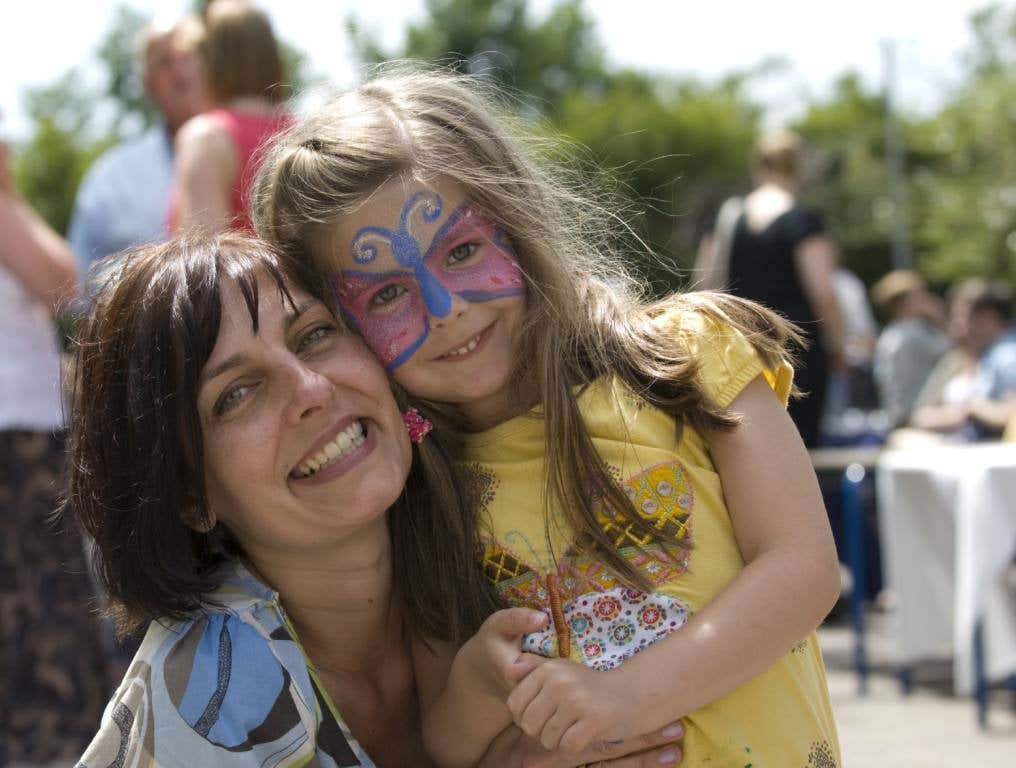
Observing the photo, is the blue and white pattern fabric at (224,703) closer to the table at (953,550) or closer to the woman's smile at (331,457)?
the woman's smile at (331,457)

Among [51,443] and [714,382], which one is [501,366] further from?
[51,443]

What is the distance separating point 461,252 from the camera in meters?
2.26

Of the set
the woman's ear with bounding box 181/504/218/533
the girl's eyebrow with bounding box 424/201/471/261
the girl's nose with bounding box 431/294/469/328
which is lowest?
the woman's ear with bounding box 181/504/218/533

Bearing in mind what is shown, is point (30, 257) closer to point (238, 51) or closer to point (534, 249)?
point (238, 51)

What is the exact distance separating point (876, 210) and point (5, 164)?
4306cm

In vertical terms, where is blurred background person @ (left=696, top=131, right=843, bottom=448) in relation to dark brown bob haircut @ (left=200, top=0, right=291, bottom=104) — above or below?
below

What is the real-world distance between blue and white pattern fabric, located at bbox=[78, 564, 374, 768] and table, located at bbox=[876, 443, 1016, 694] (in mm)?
3160

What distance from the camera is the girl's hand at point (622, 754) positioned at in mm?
2051

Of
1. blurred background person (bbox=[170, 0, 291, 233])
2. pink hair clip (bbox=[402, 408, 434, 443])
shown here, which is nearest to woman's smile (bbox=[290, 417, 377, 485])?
pink hair clip (bbox=[402, 408, 434, 443])

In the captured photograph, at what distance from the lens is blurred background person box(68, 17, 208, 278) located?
438 cm

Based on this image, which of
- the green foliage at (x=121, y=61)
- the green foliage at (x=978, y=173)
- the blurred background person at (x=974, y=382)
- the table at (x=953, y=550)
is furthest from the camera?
the green foliage at (x=121, y=61)

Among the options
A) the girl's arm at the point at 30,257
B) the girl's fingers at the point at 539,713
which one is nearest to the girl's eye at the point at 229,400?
the girl's fingers at the point at 539,713

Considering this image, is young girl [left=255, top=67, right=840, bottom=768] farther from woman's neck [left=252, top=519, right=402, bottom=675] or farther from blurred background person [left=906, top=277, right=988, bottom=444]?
blurred background person [left=906, top=277, right=988, bottom=444]

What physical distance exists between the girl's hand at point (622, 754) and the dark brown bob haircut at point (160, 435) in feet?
0.78
